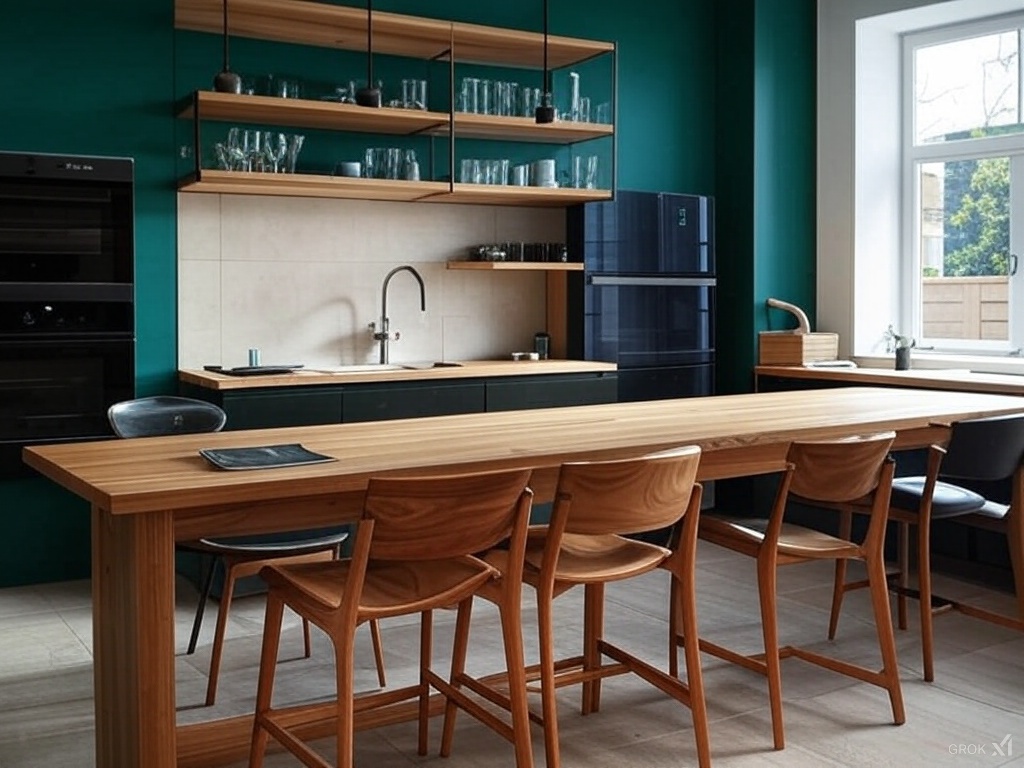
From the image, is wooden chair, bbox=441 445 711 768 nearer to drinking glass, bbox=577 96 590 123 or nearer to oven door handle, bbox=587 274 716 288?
oven door handle, bbox=587 274 716 288

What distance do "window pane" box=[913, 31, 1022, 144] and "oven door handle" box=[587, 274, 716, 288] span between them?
5.21 ft

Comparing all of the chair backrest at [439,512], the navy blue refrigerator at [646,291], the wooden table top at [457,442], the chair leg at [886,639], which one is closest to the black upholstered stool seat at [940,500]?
the wooden table top at [457,442]

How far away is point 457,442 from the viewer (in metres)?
3.09

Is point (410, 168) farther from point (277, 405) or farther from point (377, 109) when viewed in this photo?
point (277, 405)

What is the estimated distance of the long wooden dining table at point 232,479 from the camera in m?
2.45

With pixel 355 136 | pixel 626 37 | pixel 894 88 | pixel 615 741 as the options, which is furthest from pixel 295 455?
pixel 894 88

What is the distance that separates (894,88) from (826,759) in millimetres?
4719

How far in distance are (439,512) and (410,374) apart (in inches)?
108

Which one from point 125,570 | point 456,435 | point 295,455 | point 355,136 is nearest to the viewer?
point 125,570

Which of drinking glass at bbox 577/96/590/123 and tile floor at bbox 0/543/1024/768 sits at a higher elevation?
drinking glass at bbox 577/96/590/123

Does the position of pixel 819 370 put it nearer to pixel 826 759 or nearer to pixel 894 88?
pixel 894 88

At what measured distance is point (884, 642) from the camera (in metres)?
3.40

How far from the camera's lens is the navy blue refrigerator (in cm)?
605

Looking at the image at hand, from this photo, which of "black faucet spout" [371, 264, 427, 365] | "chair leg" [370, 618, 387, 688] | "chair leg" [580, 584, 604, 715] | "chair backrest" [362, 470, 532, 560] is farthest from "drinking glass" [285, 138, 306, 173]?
"chair backrest" [362, 470, 532, 560]
